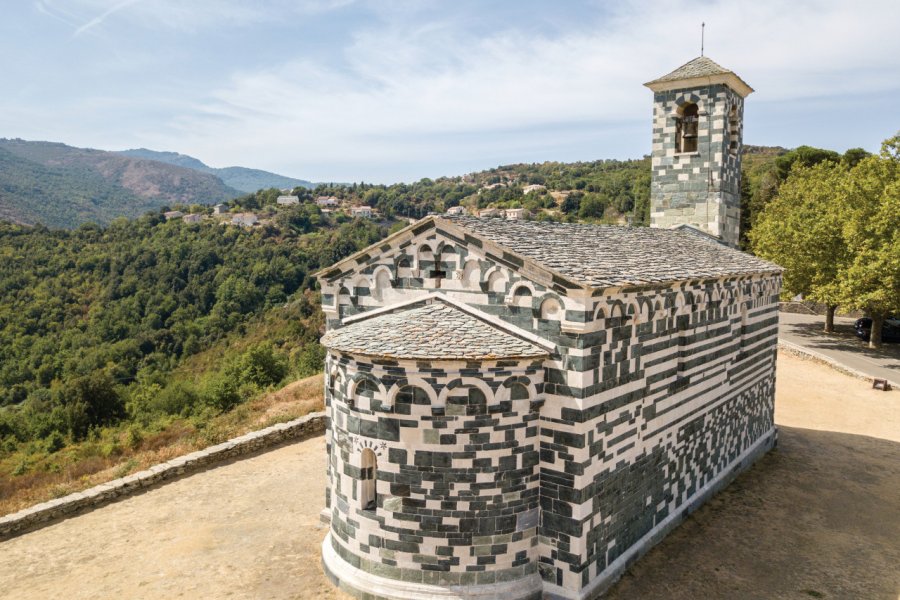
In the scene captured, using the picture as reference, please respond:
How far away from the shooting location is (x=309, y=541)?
11500mm

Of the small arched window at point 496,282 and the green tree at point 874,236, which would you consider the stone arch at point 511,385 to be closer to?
the small arched window at point 496,282

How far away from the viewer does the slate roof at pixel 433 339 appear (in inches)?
346

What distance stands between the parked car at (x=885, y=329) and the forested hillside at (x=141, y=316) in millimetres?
29880

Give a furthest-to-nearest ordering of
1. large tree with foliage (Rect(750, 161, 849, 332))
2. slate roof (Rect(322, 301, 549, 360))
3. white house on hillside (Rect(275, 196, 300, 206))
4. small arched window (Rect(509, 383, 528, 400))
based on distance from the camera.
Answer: white house on hillside (Rect(275, 196, 300, 206)) → large tree with foliage (Rect(750, 161, 849, 332)) → small arched window (Rect(509, 383, 528, 400)) → slate roof (Rect(322, 301, 549, 360))

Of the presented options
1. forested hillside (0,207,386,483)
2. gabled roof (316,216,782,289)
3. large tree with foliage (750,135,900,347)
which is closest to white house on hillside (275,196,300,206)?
forested hillside (0,207,386,483)

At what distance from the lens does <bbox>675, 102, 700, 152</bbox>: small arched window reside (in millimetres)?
17953

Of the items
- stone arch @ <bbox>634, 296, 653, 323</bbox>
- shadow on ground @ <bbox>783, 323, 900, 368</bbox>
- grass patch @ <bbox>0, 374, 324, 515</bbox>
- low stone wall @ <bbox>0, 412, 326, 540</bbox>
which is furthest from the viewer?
shadow on ground @ <bbox>783, 323, 900, 368</bbox>

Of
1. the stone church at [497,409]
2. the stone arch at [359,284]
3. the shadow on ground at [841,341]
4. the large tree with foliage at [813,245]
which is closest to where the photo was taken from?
the stone church at [497,409]

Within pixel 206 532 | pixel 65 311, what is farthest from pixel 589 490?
pixel 65 311

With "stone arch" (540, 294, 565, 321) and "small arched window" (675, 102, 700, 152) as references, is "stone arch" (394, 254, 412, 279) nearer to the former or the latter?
"stone arch" (540, 294, 565, 321)

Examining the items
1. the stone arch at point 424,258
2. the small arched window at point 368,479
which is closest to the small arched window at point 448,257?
the stone arch at point 424,258

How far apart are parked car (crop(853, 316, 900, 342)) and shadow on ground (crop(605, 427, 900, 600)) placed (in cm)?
1896

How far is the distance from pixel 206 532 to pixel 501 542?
623cm

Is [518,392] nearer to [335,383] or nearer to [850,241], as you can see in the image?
[335,383]
